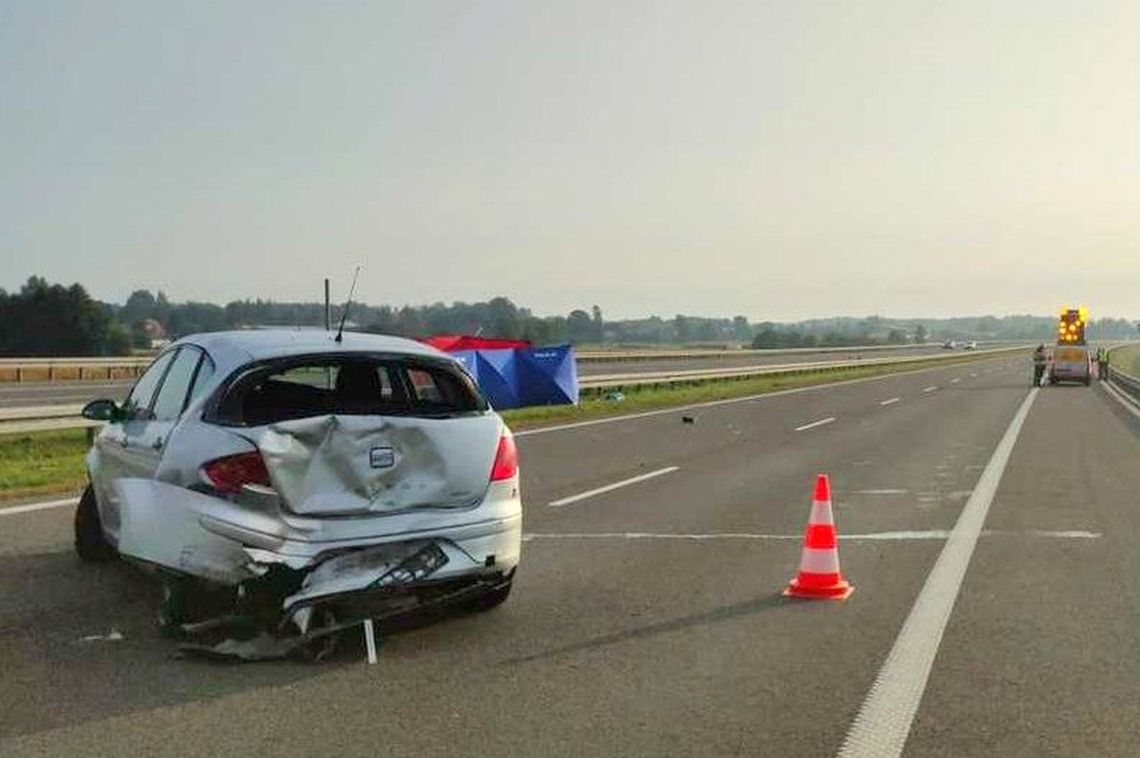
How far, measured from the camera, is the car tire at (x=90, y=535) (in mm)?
8180

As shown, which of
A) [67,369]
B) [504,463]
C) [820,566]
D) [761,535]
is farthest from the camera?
[67,369]

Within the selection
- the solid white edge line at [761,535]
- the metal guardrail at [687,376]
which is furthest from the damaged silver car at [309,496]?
the metal guardrail at [687,376]

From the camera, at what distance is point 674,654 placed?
6.08m

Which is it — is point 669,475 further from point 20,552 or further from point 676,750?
point 676,750

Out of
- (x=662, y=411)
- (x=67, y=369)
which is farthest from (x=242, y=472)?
(x=67, y=369)

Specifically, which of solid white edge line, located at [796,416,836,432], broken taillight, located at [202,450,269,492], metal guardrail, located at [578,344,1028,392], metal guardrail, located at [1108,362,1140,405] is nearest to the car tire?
broken taillight, located at [202,450,269,492]

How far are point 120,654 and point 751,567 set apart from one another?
452cm

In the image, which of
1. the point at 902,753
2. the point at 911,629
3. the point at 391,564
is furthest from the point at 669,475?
the point at 902,753

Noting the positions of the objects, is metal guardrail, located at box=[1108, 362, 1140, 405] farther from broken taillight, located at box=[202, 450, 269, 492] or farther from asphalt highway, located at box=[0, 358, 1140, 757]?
broken taillight, located at box=[202, 450, 269, 492]

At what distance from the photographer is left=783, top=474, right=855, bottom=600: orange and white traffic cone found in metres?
7.56

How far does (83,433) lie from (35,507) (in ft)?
26.4

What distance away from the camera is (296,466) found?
5.87 m

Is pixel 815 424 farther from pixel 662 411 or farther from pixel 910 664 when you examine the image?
pixel 910 664

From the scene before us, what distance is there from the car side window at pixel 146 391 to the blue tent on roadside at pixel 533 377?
1856 cm
